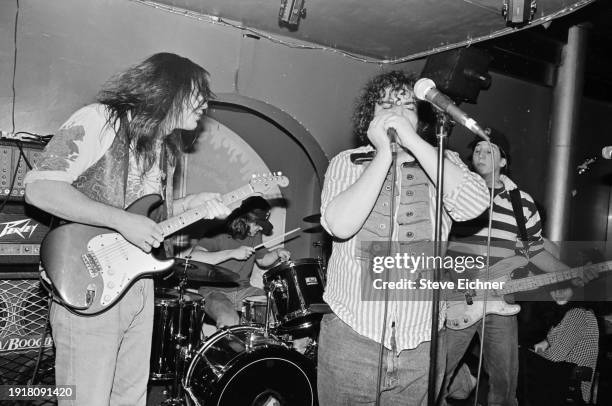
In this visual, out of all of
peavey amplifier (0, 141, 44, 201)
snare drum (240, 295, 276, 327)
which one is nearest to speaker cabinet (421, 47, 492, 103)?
snare drum (240, 295, 276, 327)

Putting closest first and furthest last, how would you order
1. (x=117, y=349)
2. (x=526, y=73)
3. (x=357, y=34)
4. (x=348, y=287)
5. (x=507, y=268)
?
(x=348, y=287) < (x=117, y=349) < (x=507, y=268) < (x=357, y=34) < (x=526, y=73)

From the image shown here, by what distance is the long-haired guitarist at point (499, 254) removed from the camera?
3.48 m

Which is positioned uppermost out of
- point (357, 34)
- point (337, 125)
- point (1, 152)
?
point (357, 34)

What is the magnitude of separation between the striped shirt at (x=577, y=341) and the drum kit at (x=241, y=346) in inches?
78.6

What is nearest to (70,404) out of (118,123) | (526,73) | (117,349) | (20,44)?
(117,349)

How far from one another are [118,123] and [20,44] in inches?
76.0

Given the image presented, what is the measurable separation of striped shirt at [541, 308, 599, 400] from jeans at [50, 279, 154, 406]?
11.2 feet

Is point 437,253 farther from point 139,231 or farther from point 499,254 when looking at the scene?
point 499,254

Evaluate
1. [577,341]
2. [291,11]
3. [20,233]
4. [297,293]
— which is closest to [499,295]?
[577,341]

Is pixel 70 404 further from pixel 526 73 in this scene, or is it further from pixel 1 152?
pixel 526 73

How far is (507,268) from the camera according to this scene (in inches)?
143

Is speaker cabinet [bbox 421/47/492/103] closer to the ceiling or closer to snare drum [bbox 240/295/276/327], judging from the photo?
the ceiling

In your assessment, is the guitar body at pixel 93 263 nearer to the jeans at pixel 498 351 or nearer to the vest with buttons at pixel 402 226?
the vest with buttons at pixel 402 226

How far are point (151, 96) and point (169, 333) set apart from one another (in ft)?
6.45
